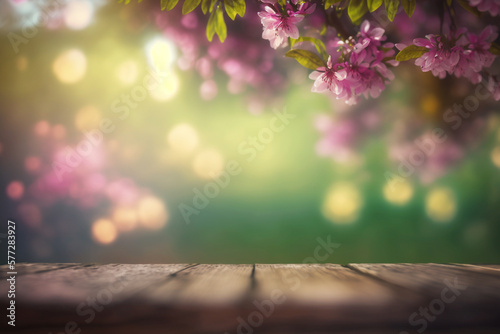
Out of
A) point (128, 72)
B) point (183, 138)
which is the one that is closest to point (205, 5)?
point (128, 72)

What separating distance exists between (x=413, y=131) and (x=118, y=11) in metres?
1.09

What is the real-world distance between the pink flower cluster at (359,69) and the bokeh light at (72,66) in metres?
0.78

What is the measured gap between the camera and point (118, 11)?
110 centimetres

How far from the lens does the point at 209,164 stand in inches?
42.6

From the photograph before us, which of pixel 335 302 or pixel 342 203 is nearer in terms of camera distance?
pixel 335 302

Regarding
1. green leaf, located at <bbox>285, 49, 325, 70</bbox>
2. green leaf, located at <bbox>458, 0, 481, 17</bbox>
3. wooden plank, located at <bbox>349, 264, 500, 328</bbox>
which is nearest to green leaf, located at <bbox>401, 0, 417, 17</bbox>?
green leaf, located at <bbox>458, 0, 481, 17</bbox>

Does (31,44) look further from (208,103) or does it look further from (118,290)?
(118,290)

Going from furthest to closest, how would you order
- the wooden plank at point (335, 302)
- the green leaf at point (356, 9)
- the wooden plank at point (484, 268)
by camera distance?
the green leaf at point (356, 9) → the wooden plank at point (484, 268) → the wooden plank at point (335, 302)

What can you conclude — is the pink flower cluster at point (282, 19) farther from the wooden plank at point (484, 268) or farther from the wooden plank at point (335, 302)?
the wooden plank at point (484, 268)

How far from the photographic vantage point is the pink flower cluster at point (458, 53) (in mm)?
910

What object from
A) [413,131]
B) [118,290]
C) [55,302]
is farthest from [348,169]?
[55,302]

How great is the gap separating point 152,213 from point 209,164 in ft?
0.82

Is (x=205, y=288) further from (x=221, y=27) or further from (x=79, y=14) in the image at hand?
(x=79, y=14)

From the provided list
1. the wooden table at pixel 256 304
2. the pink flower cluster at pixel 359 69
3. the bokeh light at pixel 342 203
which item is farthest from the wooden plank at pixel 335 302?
the pink flower cluster at pixel 359 69
